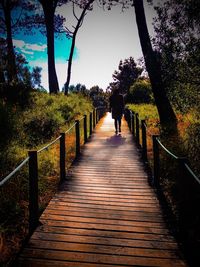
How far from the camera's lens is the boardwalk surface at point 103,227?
359 cm

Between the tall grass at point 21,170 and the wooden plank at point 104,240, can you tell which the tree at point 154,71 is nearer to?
the tall grass at point 21,170

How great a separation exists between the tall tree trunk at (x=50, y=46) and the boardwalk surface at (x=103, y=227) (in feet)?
62.7

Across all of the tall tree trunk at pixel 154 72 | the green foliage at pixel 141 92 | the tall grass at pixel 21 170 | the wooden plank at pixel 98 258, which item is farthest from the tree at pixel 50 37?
the wooden plank at pixel 98 258

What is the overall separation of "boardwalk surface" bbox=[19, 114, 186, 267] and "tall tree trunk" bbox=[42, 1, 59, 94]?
1911 cm

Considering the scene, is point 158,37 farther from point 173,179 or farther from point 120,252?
point 120,252

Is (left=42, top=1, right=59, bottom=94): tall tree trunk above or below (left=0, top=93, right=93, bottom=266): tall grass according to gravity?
above

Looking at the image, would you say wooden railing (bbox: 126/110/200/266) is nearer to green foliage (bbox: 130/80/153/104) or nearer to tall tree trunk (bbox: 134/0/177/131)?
tall tree trunk (bbox: 134/0/177/131)

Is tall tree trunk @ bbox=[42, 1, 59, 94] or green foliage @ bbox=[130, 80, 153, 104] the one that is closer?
tall tree trunk @ bbox=[42, 1, 59, 94]

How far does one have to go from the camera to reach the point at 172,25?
9.66 meters

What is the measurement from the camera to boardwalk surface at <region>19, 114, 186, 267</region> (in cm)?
359

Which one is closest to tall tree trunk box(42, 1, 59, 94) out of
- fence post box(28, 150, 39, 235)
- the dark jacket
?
the dark jacket

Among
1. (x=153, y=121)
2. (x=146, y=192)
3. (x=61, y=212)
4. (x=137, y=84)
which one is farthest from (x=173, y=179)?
(x=137, y=84)

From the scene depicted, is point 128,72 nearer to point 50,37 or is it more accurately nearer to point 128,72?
point 128,72

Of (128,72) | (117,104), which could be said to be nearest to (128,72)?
(128,72)
